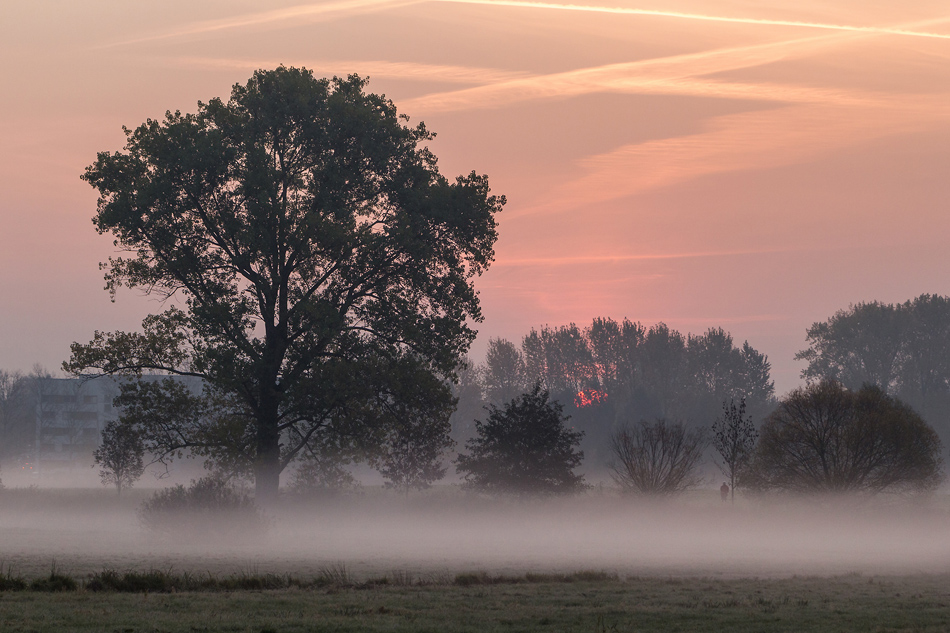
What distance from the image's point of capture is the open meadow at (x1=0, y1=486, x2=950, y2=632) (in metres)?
16.3

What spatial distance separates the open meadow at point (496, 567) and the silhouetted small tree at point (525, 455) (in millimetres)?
1225

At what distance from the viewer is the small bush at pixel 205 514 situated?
116 ft

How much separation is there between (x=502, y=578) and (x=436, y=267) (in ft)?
62.6

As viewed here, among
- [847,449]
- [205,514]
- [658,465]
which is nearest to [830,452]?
[847,449]

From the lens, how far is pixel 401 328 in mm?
38719

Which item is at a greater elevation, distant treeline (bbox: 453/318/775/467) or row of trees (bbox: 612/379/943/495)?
distant treeline (bbox: 453/318/775/467)

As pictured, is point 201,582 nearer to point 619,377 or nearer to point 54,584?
point 54,584

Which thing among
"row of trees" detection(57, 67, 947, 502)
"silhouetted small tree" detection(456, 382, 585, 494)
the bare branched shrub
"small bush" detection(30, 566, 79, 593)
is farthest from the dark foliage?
"small bush" detection(30, 566, 79, 593)

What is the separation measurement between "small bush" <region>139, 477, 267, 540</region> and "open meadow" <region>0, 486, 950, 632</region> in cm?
35

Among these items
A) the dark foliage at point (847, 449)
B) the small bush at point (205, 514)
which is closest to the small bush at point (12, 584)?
the small bush at point (205, 514)

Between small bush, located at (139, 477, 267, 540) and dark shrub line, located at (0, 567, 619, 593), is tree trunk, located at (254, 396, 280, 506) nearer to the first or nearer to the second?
small bush, located at (139, 477, 267, 540)

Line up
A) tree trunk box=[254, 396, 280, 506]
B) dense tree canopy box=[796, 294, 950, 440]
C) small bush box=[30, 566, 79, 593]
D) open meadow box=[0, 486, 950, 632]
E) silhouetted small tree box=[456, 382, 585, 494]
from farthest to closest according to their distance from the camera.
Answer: dense tree canopy box=[796, 294, 950, 440] < silhouetted small tree box=[456, 382, 585, 494] < tree trunk box=[254, 396, 280, 506] < small bush box=[30, 566, 79, 593] < open meadow box=[0, 486, 950, 632]

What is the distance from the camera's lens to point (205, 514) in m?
35.5

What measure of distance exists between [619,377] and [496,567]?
118803 millimetres
